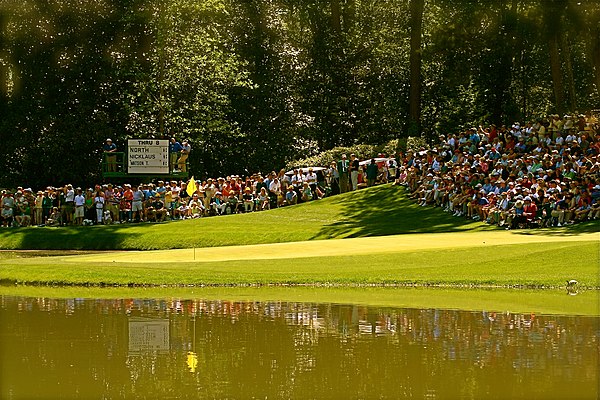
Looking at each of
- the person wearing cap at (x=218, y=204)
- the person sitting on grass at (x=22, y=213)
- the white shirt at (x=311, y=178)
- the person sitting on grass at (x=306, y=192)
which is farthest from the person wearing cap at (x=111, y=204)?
the white shirt at (x=311, y=178)

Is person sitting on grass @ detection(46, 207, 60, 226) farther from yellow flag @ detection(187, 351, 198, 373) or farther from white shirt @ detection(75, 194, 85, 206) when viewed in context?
yellow flag @ detection(187, 351, 198, 373)

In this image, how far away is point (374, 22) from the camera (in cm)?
6575

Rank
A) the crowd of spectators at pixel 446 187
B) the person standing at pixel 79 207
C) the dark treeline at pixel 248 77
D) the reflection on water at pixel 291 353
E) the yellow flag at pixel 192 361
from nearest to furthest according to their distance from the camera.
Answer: the reflection on water at pixel 291 353 → the yellow flag at pixel 192 361 → the crowd of spectators at pixel 446 187 → the person standing at pixel 79 207 → the dark treeline at pixel 248 77

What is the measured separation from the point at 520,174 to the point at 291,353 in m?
22.7

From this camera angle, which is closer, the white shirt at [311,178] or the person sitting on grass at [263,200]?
the person sitting on grass at [263,200]

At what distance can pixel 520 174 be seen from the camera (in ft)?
120

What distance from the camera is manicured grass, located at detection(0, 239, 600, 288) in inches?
961

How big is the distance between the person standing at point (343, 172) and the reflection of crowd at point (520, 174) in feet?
17.6

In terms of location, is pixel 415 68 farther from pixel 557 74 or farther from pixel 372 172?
pixel 372 172

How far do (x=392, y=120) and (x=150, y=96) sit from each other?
14227mm

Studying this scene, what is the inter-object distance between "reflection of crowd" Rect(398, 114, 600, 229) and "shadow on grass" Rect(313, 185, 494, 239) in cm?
56

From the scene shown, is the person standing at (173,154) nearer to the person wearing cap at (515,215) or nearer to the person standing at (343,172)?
the person standing at (343,172)

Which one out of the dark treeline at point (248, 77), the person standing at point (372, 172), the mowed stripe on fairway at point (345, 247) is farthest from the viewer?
the dark treeline at point (248, 77)

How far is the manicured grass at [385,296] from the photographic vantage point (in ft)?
65.7
